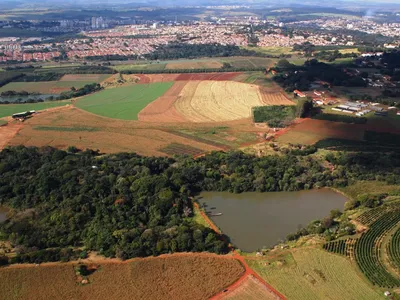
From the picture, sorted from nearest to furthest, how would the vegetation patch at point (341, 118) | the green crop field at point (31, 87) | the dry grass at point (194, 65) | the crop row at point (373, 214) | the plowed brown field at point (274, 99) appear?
the crop row at point (373, 214), the vegetation patch at point (341, 118), the plowed brown field at point (274, 99), the green crop field at point (31, 87), the dry grass at point (194, 65)

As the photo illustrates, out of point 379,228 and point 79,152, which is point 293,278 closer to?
point 379,228

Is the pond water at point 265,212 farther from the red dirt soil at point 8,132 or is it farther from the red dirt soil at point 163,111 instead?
the red dirt soil at point 8,132

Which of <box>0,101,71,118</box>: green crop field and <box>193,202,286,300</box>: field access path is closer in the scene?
<box>193,202,286,300</box>: field access path

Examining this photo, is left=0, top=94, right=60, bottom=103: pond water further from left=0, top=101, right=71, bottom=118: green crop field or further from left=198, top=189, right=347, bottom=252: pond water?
left=198, top=189, right=347, bottom=252: pond water

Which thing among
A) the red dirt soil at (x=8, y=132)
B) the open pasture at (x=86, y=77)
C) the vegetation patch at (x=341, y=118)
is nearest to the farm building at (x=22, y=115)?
the red dirt soil at (x=8, y=132)

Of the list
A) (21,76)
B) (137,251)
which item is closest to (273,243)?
(137,251)

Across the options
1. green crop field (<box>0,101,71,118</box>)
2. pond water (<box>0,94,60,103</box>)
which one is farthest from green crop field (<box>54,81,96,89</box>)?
green crop field (<box>0,101,71,118</box>)

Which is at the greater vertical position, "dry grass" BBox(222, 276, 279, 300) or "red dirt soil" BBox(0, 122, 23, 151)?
"red dirt soil" BBox(0, 122, 23, 151)
